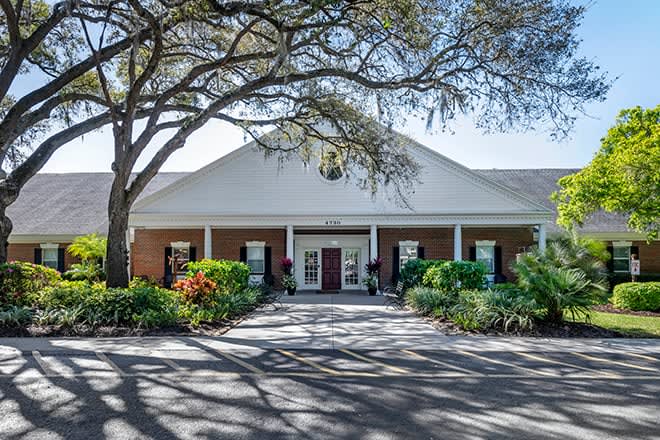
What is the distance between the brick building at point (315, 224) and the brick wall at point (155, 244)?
5cm

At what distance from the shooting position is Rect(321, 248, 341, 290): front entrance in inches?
885

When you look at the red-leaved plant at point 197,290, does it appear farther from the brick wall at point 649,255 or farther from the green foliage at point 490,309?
the brick wall at point 649,255

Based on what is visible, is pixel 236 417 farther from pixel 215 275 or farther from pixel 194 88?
pixel 194 88

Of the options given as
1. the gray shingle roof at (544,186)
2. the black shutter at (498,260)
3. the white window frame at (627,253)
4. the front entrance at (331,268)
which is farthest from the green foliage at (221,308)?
the white window frame at (627,253)

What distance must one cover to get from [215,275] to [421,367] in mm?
8107

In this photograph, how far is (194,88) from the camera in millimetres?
14969

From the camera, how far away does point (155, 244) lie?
22266mm

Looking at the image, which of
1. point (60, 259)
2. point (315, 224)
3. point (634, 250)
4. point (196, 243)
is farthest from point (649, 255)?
point (60, 259)

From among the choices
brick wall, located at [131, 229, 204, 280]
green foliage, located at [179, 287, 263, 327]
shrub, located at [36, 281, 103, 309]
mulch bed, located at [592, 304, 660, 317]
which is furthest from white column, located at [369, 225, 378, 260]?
shrub, located at [36, 281, 103, 309]

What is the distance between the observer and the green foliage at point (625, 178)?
→ 1497 cm

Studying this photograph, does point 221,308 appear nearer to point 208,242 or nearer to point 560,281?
point 560,281

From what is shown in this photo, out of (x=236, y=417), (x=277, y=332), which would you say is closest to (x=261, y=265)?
(x=277, y=332)

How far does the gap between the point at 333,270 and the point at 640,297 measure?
12.2 meters

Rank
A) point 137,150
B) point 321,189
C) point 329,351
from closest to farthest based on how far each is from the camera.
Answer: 1. point 329,351
2. point 137,150
3. point 321,189
